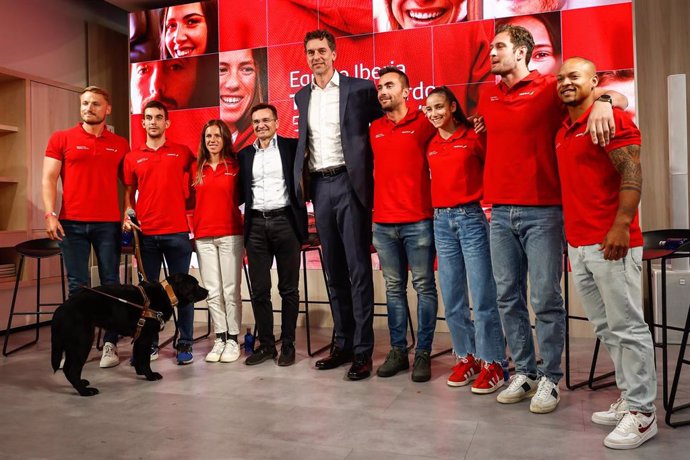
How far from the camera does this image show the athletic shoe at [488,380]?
3.06 m

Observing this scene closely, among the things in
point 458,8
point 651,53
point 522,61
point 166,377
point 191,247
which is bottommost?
point 166,377

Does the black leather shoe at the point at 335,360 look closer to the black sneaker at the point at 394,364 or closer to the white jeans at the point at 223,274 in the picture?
the black sneaker at the point at 394,364

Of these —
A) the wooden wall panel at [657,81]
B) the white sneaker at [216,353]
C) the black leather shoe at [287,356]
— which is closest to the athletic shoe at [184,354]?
the white sneaker at [216,353]

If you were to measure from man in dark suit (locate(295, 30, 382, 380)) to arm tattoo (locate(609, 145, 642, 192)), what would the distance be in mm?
1458

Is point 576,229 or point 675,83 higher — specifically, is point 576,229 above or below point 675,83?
below

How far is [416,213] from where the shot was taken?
323 cm

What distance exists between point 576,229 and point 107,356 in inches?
115

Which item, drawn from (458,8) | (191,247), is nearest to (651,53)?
(458,8)

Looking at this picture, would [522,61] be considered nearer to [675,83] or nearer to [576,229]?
[576,229]

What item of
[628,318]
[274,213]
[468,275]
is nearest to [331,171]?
[274,213]

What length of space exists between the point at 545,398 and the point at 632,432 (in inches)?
18.5

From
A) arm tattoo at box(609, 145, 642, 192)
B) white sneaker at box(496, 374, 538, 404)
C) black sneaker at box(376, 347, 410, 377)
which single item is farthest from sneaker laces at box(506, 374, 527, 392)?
arm tattoo at box(609, 145, 642, 192)

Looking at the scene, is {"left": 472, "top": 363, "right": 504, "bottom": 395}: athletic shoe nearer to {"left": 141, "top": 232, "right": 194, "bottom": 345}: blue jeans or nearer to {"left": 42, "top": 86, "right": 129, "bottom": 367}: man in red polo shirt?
{"left": 141, "top": 232, "right": 194, "bottom": 345}: blue jeans

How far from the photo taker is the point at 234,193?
390 centimetres
